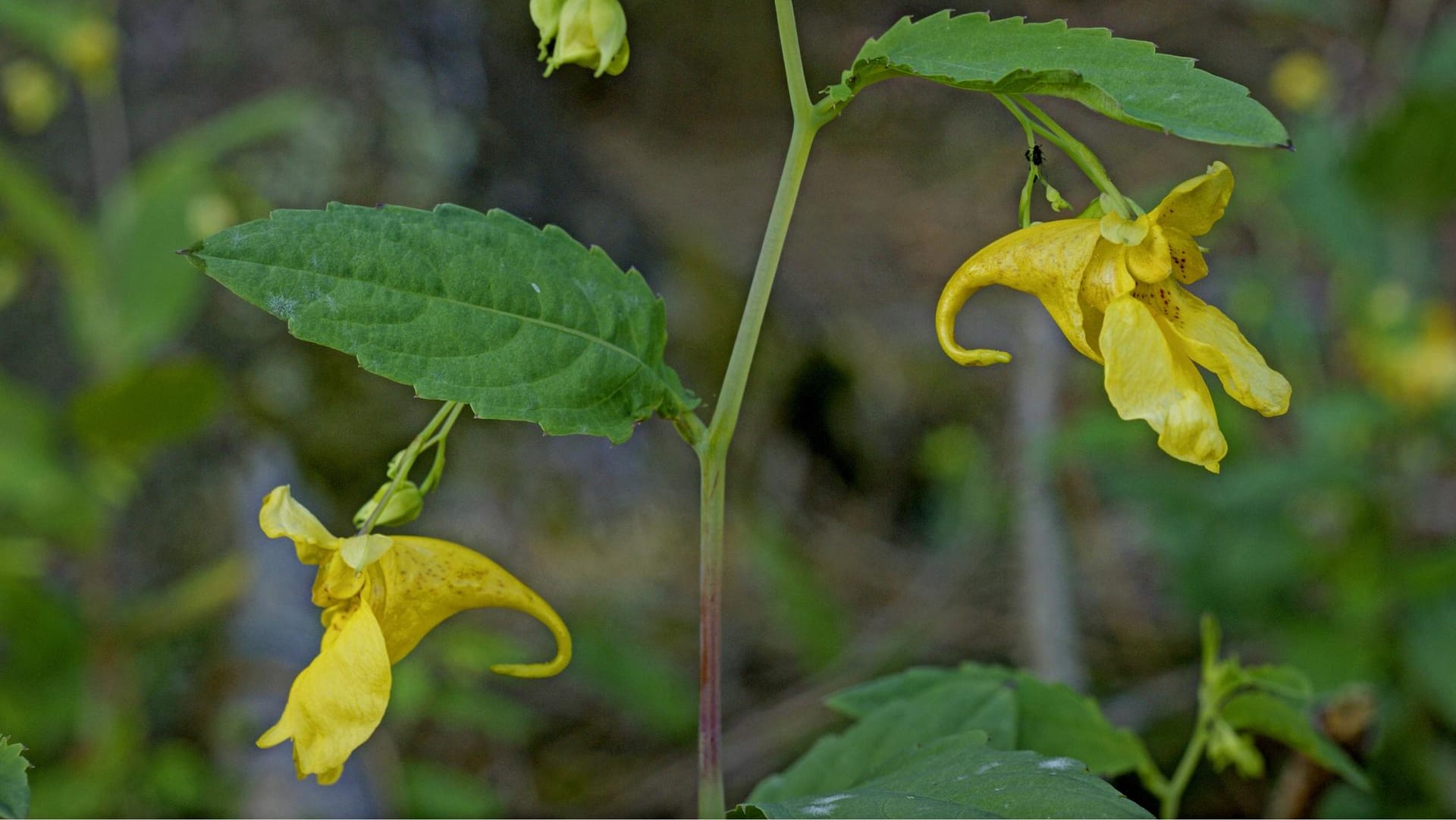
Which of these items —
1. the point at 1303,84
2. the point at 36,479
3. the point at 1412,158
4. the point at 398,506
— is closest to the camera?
the point at 398,506

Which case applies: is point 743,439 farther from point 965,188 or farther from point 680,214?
point 965,188

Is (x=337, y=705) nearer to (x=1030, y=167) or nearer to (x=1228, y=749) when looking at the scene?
(x=1030, y=167)

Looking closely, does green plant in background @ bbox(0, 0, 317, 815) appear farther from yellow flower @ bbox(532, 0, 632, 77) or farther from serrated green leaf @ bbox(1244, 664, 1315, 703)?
serrated green leaf @ bbox(1244, 664, 1315, 703)

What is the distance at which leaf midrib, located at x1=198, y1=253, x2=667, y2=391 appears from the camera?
2.41 feet

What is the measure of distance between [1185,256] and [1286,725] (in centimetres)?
46

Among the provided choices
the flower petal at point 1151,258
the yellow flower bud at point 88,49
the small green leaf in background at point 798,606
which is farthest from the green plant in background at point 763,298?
the yellow flower bud at point 88,49

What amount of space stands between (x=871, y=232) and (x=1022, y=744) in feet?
15.2

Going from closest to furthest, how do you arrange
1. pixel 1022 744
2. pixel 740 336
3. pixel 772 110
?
pixel 740 336
pixel 1022 744
pixel 772 110

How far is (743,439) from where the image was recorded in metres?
3.71

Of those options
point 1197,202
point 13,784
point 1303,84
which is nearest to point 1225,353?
point 1197,202

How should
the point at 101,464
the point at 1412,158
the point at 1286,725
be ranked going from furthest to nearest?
the point at 1412,158, the point at 101,464, the point at 1286,725

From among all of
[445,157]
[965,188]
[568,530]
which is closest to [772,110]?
[965,188]

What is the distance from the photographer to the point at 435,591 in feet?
2.77

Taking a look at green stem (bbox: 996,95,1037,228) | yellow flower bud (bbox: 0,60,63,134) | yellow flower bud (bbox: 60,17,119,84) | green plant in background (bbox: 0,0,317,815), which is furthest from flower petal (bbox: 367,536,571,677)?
yellow flower bud (bbox: 0,60,63,134)
